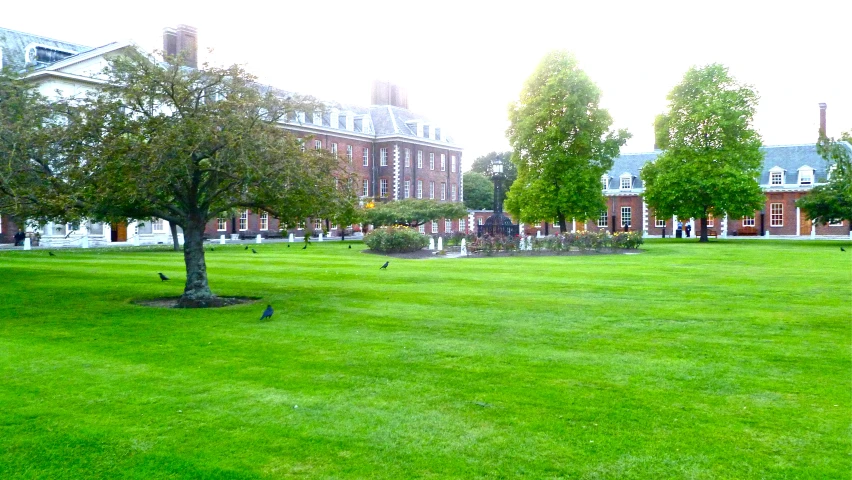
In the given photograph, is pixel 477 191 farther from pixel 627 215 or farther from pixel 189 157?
pixel 189 157

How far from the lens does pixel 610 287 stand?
54.9 ft

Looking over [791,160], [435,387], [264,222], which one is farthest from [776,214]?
[435,387]

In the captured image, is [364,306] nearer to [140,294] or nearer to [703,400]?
[140,294]

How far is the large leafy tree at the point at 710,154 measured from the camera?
147 ft

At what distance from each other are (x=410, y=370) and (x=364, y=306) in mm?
5544

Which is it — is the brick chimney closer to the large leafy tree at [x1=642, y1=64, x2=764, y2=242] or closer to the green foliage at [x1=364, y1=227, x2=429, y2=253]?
the green foliage at [x1=364, y1=227, x2=429, y2=253]

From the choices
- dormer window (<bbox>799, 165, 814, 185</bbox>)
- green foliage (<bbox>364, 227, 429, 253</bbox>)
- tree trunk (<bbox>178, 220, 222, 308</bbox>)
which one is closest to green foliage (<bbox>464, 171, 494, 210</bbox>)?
dormer window (<bbox>799, 165, 814, 185</bbox>)

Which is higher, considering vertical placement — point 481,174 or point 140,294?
point 481,174

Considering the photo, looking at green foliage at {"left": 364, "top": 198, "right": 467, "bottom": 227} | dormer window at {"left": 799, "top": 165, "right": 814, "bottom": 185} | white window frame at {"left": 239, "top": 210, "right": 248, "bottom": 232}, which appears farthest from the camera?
dormer window at {"left": 799, "top": 165, "right": 814, "bottom": 185}

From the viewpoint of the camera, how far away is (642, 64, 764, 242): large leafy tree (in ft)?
147

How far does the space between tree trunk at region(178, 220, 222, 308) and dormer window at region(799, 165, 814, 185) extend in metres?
61.6

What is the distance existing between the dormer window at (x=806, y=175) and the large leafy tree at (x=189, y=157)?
5958 cm

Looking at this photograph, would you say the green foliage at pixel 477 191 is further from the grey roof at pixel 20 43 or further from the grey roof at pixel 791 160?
the grey roof at pixel 20 43

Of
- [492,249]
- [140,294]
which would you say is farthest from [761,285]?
[492,249]
